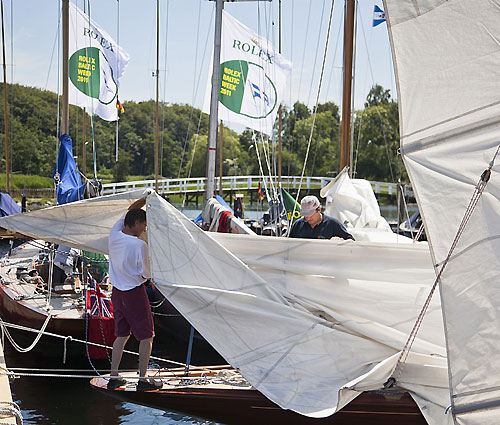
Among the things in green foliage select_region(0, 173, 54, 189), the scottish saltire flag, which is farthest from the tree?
the scottish saltire flag

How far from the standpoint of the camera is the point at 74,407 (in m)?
8.87

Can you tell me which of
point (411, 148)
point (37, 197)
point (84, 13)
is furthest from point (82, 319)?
point (37, 197)

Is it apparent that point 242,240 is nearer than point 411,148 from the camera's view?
No

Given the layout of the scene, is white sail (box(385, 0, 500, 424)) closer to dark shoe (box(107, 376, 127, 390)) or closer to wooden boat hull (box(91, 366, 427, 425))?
wooden boat hull (box(91, 366, 427, 425))

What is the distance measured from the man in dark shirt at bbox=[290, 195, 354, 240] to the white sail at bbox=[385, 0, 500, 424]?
325 cm

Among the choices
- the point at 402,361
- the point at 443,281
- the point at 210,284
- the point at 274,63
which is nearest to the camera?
the point at 443,281

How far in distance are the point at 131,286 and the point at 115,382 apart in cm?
83

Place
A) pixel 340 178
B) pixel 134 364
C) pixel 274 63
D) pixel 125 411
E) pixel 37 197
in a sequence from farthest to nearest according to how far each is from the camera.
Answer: pixel 37 197, pixel 274 63, pixel 340 178, pixel 134 364, pixel 125 411

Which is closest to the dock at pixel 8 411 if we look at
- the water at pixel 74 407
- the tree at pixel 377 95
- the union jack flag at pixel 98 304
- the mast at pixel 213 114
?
the water at pixel 74 407

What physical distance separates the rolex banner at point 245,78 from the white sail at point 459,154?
13.5m

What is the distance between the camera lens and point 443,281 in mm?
3914

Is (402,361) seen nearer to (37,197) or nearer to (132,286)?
(132,286)

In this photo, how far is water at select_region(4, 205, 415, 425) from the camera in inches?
333

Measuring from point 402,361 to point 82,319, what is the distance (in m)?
6.05
